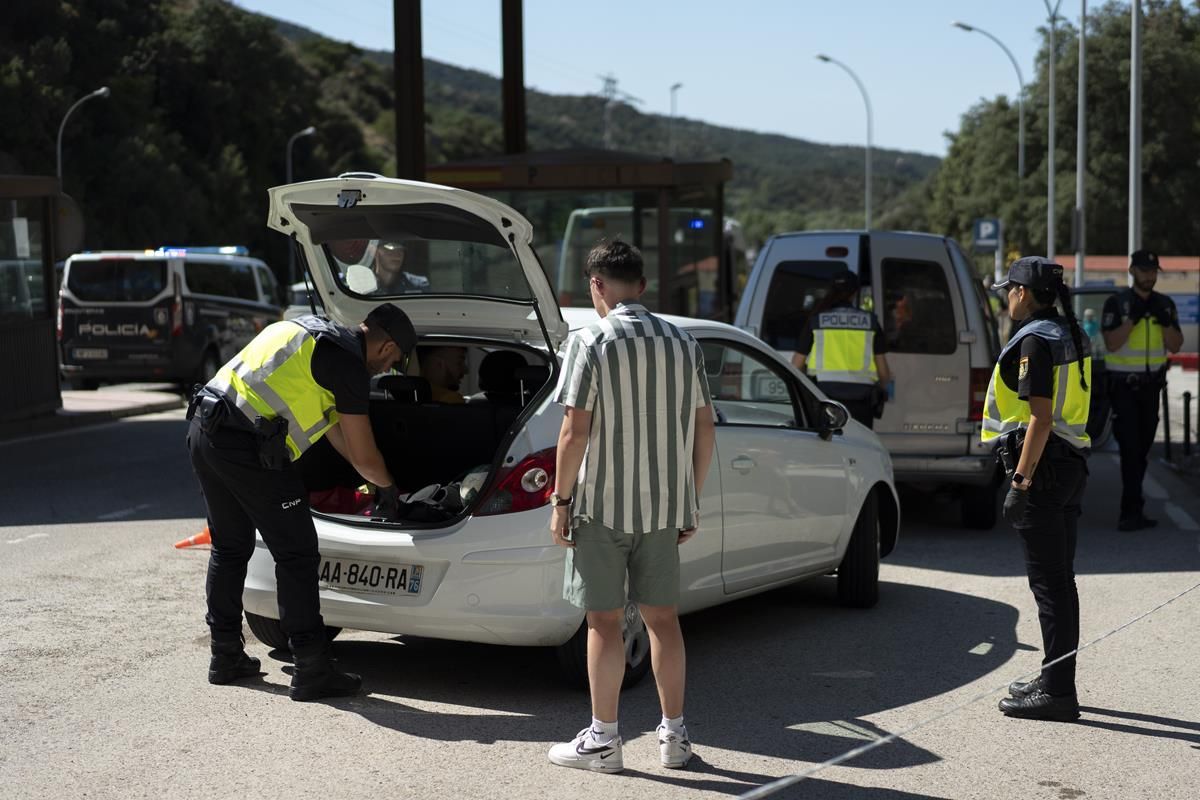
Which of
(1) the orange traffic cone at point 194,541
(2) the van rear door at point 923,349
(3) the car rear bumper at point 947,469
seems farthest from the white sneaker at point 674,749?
(2) the van rear door at point 923,349

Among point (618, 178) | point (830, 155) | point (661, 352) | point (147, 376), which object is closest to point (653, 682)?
point (661, 352)

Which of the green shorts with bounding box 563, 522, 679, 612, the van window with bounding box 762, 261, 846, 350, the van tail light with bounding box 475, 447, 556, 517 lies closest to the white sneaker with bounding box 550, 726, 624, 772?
the green shorts with bounding box 563, 522, 679, 612

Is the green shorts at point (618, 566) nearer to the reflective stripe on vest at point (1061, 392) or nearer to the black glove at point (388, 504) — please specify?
the black glove at point (388, 504)

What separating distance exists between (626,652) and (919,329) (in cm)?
531

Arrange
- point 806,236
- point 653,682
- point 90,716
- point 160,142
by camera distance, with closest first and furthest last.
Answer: point 90,716
point 653,682
point 806,236
point 160,142

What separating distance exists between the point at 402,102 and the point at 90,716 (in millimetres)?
11420

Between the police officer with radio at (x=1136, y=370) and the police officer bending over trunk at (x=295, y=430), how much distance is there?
6533mm

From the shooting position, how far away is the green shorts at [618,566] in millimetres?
5195

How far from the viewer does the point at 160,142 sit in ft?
197

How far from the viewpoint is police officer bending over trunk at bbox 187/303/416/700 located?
5918mm

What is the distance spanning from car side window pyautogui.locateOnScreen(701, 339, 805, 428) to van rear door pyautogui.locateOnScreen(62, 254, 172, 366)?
51.2 feet

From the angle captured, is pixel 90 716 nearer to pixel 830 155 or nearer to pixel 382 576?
pixel 382 576

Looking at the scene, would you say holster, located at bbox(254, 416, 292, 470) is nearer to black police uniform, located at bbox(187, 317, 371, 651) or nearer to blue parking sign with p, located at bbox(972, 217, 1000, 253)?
black police uniform, located at bbox(187, 317, 371, 651)

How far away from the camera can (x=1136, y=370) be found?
36.3 feet
